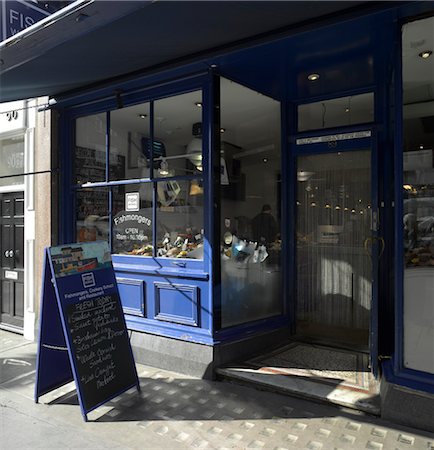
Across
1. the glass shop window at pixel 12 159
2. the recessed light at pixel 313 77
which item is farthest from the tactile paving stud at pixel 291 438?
the glass shop window at pixel 12 159

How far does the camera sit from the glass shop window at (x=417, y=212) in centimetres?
309

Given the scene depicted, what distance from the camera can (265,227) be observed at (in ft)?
16.0

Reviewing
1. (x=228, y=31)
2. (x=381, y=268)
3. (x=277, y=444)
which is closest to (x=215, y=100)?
(x=228, y=31)

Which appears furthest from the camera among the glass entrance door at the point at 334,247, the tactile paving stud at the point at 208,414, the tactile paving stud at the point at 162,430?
the glass entrance door at the point at 334,247

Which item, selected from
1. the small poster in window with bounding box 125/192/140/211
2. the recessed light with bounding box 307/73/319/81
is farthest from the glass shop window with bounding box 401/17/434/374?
the small poster in window with bounding box 125/192/140/211

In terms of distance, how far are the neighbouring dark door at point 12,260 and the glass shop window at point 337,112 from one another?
14.0 ft

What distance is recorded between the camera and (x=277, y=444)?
2.88 m

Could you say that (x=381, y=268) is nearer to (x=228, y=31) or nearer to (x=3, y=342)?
(x=228, y=31)

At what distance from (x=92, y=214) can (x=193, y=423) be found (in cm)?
320

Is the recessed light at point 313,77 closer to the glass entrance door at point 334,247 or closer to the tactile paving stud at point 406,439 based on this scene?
the glass entrance door at point 334,247

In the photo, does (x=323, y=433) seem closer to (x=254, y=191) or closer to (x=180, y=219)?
(x=180, y=219)

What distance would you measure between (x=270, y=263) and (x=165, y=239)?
1294mm

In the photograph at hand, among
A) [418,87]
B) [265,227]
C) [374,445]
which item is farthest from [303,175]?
[374,445]

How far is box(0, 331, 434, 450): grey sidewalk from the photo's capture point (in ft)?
9.54
